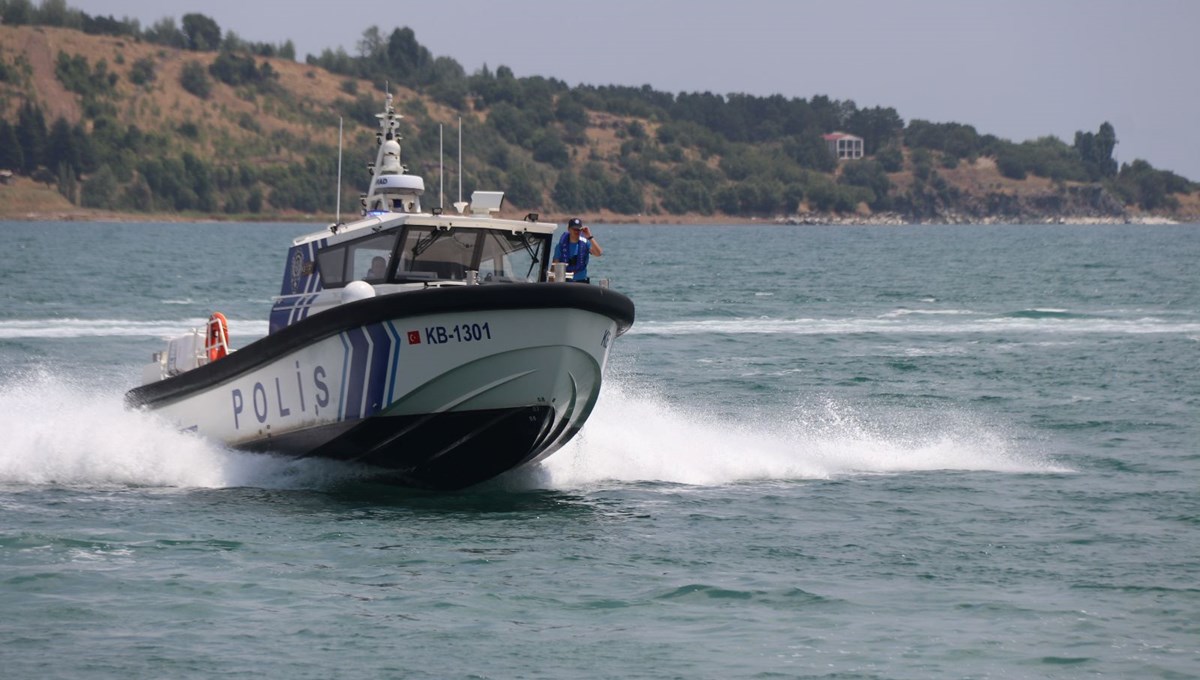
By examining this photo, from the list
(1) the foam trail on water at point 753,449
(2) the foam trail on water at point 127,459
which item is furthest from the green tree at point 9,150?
(2) the foam trail on water at point 127,459

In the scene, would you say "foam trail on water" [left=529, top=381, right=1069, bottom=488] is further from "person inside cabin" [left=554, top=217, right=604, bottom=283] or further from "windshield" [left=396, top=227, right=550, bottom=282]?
"windshield" [left=396, top=227, right=550, bottom=282]

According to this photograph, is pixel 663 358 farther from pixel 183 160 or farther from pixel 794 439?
pixel 183 160

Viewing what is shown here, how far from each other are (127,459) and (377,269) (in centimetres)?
345

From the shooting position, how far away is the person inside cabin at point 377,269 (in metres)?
15.5

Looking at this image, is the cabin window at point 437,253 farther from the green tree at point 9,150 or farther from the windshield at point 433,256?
the green tree at point 9,150

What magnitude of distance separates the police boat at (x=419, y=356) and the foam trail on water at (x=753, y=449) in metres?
1.54

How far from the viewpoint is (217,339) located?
55.3ft

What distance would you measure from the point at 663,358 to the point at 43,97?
16051cm

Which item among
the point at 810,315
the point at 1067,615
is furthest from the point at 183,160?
the point at 1067,615

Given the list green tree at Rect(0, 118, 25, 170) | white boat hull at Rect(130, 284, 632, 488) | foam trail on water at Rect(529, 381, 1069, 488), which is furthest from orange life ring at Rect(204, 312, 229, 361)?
green tree at Rect(0, 118, 25, 170)

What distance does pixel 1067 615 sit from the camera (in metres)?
11.7

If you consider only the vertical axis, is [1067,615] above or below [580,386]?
below

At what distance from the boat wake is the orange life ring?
90 cm

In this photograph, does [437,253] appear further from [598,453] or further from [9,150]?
[9,150]
